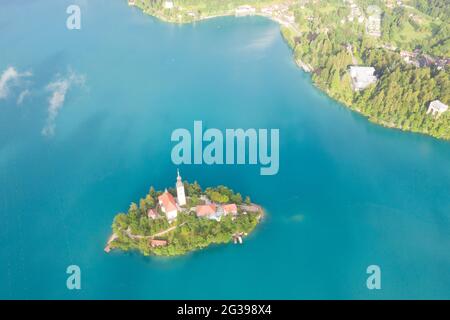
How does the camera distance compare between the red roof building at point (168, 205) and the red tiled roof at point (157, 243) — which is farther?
the red roof building at point (168, 205)

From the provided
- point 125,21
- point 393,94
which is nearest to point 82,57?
point 125,21

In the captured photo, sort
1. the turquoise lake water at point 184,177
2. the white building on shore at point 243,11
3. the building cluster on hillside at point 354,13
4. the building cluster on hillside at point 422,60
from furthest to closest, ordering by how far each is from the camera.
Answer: the white building on shore at point 243,11
the building cluster on hillside at point 354,13
the building cluster on hillside at point 422,60
the turquoise lake water at point 184,177

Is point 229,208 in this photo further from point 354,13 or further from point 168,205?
point 354,13

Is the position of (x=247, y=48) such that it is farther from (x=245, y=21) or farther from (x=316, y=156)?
(x=316, y=156)

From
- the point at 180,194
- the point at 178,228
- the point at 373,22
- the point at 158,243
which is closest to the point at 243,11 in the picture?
the point at 373,22

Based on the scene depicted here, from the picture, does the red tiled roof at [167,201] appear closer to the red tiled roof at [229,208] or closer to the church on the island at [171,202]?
the church on the island at [171,202]

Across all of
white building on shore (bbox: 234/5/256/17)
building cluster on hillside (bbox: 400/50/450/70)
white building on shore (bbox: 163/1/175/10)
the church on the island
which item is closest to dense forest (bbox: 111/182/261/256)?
the church on the island

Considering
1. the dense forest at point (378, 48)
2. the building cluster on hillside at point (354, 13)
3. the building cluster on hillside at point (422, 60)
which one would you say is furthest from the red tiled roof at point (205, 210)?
the building cluster on hillside at point (354, 13)
